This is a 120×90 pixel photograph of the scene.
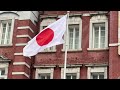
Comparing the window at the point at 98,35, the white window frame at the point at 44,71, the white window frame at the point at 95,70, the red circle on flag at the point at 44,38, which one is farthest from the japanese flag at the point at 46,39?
the white window frame at the point at 44,71

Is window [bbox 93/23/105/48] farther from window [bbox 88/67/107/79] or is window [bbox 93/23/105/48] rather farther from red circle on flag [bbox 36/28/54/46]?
red circle on flag [bbox 36/28/54/46]

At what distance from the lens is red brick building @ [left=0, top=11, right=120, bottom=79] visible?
1912 centimetres

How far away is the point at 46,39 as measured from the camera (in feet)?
50.9

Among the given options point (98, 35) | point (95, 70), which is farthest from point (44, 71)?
point (98, 35)

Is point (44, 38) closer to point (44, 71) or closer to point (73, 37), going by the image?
point (44, 71)

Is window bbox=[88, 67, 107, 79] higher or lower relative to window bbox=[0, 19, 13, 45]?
lower

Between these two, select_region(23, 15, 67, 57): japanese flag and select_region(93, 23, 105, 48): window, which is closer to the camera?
select_region(23, 15, 67, 57): japanese flag

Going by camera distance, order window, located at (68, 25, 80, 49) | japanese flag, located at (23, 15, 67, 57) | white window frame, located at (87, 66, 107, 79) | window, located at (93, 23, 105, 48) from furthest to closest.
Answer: window, located at (68, 25, 80, 49) < window, located at (93, 23, 105, 48) < white window frame, located at (87, 66, 107, 79) < japanese flag, located at (23, 15, 67, 57)

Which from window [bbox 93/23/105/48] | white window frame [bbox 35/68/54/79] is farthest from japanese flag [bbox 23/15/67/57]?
white window frame [bbox 35/68/54/79]

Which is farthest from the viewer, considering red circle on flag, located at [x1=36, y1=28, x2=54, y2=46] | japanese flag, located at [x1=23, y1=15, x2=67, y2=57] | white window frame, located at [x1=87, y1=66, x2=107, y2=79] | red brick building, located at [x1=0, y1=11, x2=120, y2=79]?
red brick building, located at [x1=0, y1=11, x2=120, y2=79]

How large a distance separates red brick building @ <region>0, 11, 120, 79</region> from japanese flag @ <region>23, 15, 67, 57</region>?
3.08 meters

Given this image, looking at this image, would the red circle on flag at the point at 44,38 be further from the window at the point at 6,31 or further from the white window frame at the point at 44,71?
the window at the point at 6,31

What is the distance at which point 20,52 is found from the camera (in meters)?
19.8
